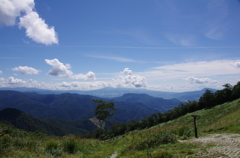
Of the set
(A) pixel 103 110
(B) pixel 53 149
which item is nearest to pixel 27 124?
(A) pixel 103 110

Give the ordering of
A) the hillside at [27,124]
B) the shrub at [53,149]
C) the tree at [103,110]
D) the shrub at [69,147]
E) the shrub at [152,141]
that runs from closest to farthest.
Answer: the shrub at [53,149] → the shrub at [69,147] → the shrub at [152,141] → the tree at [103,110] → the hillside at [27,124]

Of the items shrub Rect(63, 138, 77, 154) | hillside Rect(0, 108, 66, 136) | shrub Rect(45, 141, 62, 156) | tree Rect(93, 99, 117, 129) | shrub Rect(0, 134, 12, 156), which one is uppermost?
shrub Rect(0, 134, 12, 156)

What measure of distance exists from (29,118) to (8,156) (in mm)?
233605

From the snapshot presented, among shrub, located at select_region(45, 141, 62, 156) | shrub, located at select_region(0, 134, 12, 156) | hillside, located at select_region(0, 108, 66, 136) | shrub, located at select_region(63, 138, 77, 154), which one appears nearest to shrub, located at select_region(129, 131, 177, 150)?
shrub, located at select_region(63, 138, 77, 154)

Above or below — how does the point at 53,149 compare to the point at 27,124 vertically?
above

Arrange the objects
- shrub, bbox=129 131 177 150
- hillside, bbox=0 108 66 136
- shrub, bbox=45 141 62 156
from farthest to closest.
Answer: hillside, bbox=0 108 66 136, shrub, bbox=129 131 177 150, shrub, bbox=45 141 62 156

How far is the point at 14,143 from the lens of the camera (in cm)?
846

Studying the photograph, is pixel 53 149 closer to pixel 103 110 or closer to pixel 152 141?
pixel 152 141

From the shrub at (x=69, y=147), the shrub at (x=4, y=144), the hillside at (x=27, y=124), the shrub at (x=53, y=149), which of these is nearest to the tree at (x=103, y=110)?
the shrub at (x=69, y=147)

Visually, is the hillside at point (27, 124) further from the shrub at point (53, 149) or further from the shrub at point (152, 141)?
the shrub at point (152, 141)

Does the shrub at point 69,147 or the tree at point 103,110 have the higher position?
the shrub at point 69,147

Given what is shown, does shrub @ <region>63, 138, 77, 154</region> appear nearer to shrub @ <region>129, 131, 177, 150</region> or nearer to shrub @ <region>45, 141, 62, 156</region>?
shrub @ <region>45, 141, 62, 156</region>

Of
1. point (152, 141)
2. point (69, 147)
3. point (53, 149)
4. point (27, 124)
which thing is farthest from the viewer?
point (27, 124)

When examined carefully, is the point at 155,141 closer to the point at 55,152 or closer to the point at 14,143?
the point at 55,152
